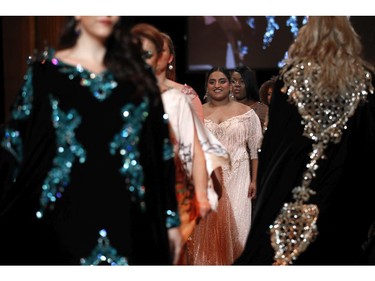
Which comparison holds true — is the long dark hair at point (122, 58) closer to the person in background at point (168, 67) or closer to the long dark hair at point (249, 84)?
the person in background at point (168, 67)

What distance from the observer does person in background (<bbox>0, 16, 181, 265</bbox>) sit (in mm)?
3734

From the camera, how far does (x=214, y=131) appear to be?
5934mm

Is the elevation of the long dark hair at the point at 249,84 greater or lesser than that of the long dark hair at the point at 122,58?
lesser

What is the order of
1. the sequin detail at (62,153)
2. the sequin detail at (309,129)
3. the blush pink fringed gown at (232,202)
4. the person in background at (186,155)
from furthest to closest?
1. the blush pink fringed gown at (232,202)
2. the sequin detail at (309,129)
3. the person in background at (186,155)
4. the sequin detail at (62,153)

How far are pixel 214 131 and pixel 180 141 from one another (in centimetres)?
186

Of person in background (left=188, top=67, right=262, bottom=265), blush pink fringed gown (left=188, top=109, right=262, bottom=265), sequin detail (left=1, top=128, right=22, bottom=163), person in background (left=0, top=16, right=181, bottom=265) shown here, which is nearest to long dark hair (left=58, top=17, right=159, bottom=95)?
person in background (left=0, top=16, right=181, bottom=265)

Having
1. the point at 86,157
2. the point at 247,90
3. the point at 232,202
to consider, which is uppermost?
the point at 86,157

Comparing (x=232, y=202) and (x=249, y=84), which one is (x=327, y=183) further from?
(x=249, y=84)

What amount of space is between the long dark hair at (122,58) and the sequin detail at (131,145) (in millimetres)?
92

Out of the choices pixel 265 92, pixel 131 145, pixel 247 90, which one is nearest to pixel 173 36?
pixel 247 90

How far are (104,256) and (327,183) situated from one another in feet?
3.80

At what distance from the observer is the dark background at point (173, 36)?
4.90 m

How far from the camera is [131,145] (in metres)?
3.76

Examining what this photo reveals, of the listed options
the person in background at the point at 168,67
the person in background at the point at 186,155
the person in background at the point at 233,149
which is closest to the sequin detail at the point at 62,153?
the person in background at the point at 186,155
